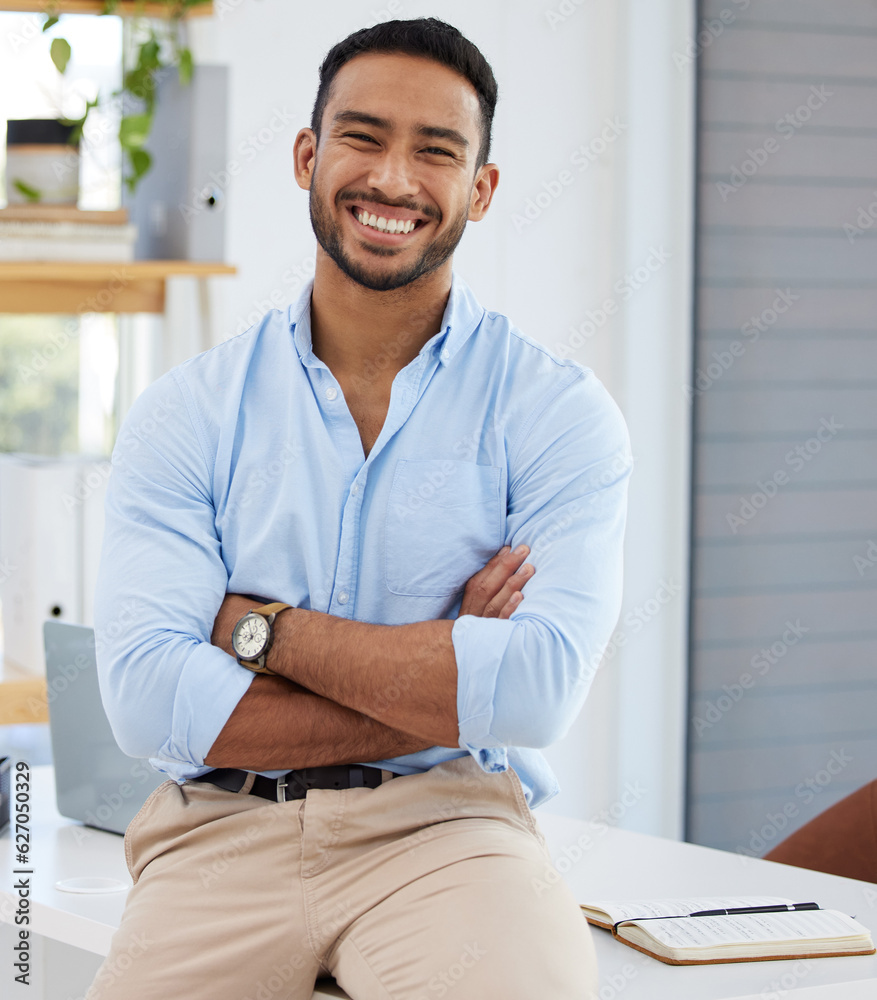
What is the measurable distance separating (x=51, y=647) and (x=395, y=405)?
70 cm

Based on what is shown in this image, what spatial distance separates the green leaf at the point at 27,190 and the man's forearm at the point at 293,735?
1.39 m

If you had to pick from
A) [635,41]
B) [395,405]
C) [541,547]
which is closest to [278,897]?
[541,547]

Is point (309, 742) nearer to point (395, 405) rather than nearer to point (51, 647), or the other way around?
point (395, 405)

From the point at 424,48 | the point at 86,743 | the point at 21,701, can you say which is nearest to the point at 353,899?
the point at 86,743

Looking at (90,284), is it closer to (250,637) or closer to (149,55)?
(149,55)

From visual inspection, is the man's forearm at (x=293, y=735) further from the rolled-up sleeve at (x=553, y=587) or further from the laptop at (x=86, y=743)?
the laptop at (x=86, y=743)

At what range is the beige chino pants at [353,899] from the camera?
1175 millimetres

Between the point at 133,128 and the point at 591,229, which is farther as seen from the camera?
the point at 591,229

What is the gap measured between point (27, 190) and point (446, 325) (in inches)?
46.6

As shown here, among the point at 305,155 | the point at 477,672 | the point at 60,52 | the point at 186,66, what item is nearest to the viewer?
the point at 477,672

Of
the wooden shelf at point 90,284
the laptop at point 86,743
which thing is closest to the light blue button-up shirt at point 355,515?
the laptop at point 86,743

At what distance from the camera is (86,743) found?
5.96 feet

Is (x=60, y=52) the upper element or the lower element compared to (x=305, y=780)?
upper

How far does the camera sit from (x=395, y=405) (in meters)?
1.51
